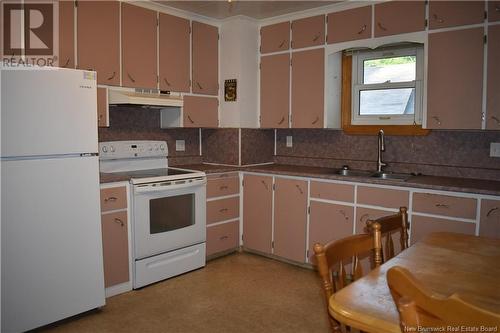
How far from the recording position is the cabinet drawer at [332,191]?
10.8 ft

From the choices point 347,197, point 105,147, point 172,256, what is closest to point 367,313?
point 347,197

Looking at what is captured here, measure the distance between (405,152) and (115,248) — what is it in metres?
2.59

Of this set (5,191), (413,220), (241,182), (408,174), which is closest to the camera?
(5,191)

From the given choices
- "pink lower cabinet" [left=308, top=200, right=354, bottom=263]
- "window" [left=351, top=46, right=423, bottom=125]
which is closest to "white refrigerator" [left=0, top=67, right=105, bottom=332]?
"pink lower cabinet" [left=308, top=200, right=354, bottom=263]

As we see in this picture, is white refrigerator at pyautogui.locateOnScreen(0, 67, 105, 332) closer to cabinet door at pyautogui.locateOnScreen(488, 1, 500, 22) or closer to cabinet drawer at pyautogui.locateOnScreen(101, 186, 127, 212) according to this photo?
cabinet drawer at pyautogui.locateOnScreen(101, 186, 127, 212)

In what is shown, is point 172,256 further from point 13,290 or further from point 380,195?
point 380,195

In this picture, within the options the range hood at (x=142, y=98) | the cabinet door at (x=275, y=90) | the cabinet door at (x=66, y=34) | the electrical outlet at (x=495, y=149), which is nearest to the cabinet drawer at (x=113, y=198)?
the range hood at (x=142, y=98)

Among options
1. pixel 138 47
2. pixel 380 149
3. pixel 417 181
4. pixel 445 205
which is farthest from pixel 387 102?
pixel 138 47

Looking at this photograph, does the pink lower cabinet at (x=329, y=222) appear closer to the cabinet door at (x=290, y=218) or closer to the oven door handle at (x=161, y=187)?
the cabinet door at (x=290, y=218)

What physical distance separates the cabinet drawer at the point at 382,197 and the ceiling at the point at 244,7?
1.69m

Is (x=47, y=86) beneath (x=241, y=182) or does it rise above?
above

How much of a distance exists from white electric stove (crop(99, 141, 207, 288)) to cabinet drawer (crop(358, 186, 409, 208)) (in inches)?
54.7

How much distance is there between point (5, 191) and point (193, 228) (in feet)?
5.31

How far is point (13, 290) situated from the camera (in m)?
2.32
